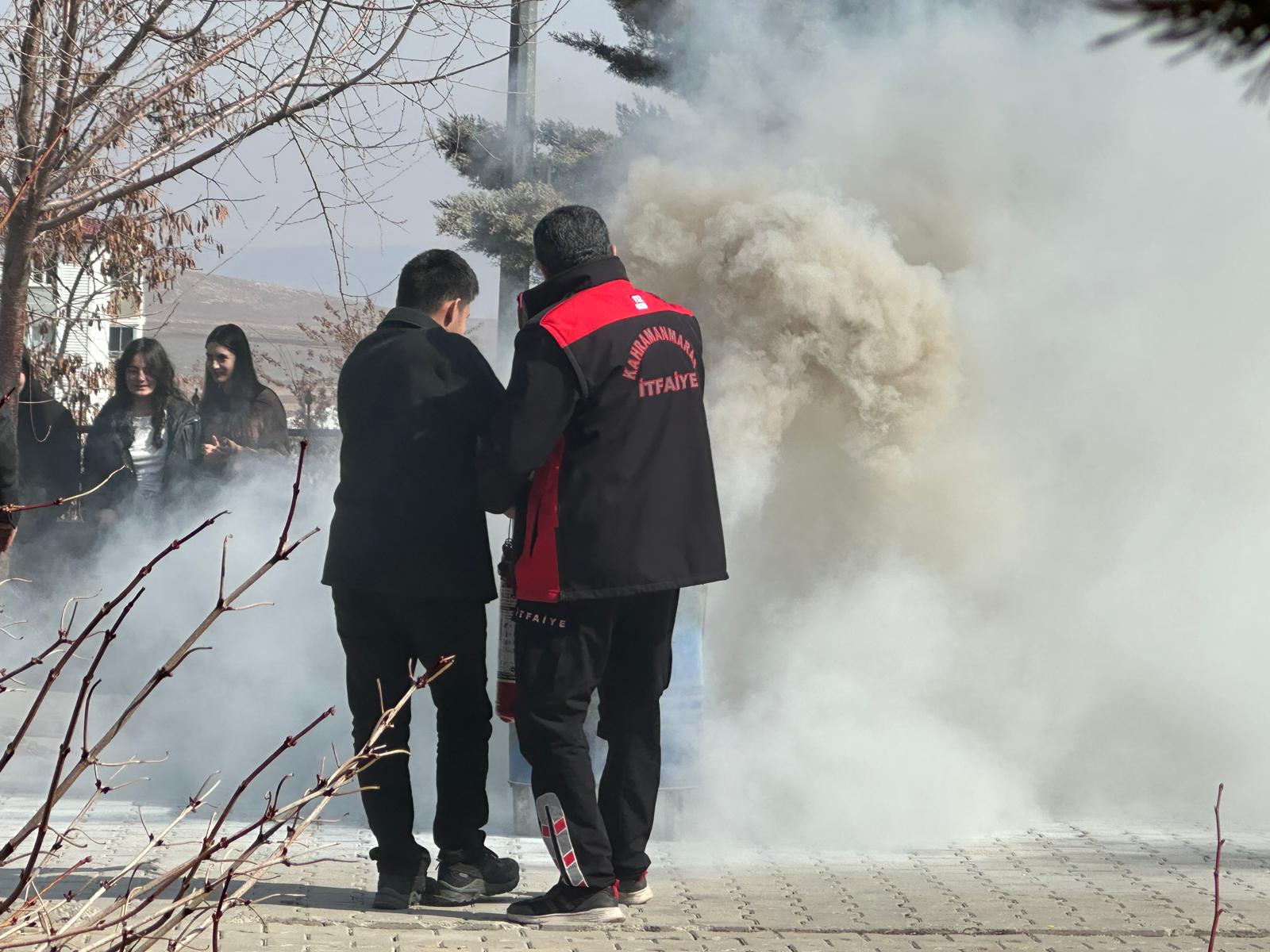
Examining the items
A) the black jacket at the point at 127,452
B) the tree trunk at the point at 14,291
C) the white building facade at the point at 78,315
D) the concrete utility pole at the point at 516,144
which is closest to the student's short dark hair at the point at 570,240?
the tree trunk at the point at 14,291

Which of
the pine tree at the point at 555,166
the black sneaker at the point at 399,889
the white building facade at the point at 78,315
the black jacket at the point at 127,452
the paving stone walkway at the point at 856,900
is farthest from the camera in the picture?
the pine tree at the point at 555,166

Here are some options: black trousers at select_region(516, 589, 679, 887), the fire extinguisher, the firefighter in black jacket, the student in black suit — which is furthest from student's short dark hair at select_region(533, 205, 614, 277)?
black trousers at select_region(516, 589, 679, 887)

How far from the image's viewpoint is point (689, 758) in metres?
4.71

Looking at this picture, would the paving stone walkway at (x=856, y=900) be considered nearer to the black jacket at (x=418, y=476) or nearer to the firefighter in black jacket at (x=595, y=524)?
the firefighter in black jacket at (x=595, y=524)

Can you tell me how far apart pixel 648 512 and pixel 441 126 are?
2.89 meters

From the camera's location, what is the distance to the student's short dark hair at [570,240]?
A: 3.79 m

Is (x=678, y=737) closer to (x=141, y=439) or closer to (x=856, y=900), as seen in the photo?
Result: (x=856, y=900)

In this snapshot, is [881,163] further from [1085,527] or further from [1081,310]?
[1085,527]

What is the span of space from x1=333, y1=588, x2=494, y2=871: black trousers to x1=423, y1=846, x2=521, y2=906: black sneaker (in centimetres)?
3

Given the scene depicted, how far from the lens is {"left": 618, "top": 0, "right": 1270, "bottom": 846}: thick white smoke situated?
553 cm

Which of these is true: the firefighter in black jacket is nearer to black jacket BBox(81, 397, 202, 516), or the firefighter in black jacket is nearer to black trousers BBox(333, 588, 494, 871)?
black trousers BBox(333, 588, 494, 871)

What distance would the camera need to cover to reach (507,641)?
3891 millimetres

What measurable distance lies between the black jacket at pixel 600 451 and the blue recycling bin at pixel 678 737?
1.01 meters

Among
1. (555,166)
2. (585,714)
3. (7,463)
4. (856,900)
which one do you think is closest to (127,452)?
(7,463)
